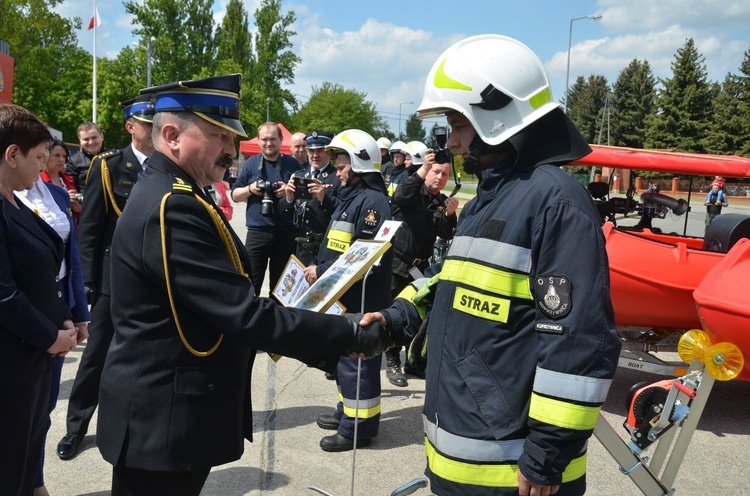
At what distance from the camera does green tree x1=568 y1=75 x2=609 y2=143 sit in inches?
3056

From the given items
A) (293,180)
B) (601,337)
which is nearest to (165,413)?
(601,337)

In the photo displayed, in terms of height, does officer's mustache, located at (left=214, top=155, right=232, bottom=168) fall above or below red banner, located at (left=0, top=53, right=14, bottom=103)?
below

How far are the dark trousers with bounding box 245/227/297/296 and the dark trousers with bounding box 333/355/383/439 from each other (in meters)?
2.16

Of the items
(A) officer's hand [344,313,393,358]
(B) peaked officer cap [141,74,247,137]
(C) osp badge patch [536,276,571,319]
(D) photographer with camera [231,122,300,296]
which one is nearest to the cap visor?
(B) peaked officer cap [141,74,247,137]

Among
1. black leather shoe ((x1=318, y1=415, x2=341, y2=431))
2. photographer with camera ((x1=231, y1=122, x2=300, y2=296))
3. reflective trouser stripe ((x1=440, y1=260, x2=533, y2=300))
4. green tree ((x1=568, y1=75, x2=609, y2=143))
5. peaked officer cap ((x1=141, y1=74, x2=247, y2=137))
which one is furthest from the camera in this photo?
green tree ((x1=568, y1=75, x2=609, y2=143))

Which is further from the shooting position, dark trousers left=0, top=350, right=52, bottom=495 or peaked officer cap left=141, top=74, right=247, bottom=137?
dark trousers left=0, top=350, right=52, bottom=495

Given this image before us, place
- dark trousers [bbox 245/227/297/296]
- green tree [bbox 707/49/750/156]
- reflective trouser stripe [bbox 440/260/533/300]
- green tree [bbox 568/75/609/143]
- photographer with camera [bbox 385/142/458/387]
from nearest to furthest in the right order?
reflective trouser stripe [bbox 440/260/533/300], photographer with camera [bbox 385/142/458/387], dark trousers [bbox 245/227/297/296], green tree [bbox 707/49/750/156], green tree [bbox 568/75/609/143]

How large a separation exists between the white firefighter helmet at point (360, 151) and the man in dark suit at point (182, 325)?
2.36m

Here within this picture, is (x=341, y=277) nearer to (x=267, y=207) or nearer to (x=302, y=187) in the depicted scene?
(x=302, y=187)

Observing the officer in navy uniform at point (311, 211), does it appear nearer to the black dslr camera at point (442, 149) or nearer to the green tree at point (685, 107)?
the black dslr camera at point (442, 149)

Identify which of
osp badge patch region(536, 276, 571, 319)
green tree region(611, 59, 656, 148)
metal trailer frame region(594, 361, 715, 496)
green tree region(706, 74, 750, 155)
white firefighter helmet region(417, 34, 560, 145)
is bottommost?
metal trailer frame region(594, 361, 715, 496)

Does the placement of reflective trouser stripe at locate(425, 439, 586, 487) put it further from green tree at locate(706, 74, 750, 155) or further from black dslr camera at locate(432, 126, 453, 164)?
green tree at locate(706, 74, 750, 155)

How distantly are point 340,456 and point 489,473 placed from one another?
241cm

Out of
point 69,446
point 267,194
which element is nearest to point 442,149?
point 267,194
